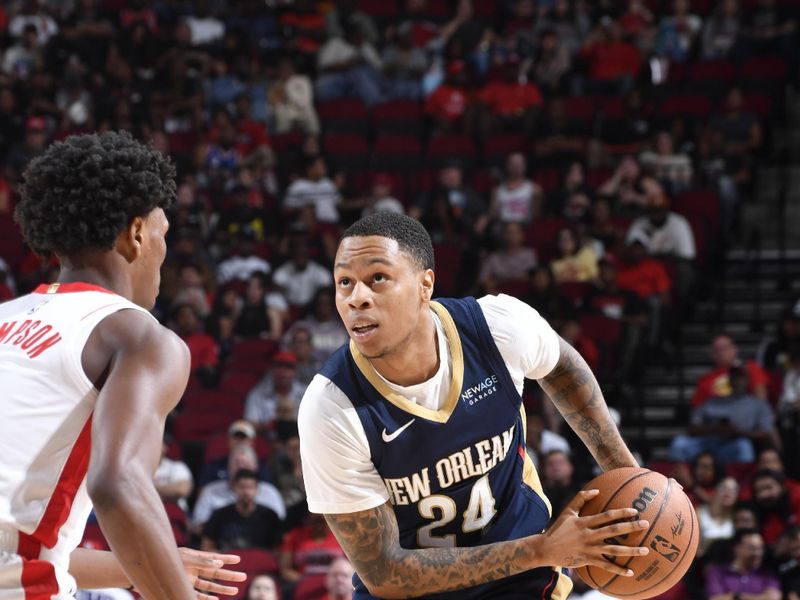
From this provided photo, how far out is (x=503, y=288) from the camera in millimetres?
10906

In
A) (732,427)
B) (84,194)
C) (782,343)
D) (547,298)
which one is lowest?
(732,427)

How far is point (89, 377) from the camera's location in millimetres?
2439

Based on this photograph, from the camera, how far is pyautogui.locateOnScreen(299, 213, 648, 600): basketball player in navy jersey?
3.40 meters

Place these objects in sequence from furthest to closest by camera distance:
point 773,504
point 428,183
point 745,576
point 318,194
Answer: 1. point 428,183
2. point 318,194
3. point 773,504
4. point 745,576

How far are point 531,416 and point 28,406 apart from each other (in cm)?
729

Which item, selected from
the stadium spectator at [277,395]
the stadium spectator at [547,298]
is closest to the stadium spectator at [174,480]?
the stadium spectator at [277,395]

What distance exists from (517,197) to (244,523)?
5.02 meters

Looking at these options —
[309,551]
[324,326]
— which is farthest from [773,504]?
[324,326]

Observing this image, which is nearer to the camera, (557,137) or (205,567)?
(205,567)

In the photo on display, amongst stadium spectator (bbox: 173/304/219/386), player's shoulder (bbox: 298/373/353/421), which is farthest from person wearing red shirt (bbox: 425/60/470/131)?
player's shoulder (bbox: 298/373/353/421)

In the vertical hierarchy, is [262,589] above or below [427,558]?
below

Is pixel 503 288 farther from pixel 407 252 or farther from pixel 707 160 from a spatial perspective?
pixel 407 252

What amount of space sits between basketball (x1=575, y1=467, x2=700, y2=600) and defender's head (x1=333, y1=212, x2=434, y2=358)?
0.72 m

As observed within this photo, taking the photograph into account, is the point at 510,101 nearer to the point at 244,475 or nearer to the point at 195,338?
the point at 195,338
